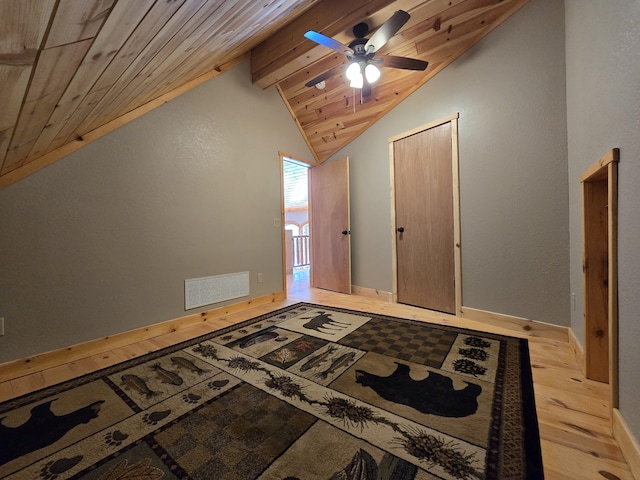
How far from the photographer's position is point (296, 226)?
10969 millimetres

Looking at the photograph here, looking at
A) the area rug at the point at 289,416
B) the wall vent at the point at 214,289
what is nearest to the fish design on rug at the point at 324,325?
the area rug at the point at 289,416

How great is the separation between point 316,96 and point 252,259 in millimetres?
2411

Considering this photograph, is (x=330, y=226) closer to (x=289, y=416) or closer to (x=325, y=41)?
(x=325, y=41)

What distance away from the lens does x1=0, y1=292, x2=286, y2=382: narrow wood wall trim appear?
1812 millimetres

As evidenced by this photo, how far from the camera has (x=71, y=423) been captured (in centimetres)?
130

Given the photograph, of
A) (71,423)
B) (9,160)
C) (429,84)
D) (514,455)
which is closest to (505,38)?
(429,84)

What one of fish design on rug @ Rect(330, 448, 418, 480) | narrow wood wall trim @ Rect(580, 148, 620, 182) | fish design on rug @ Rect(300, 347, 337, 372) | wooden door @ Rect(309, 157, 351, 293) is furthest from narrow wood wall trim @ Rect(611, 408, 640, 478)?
wooden door @ Rect(309, 157, 351, 293)

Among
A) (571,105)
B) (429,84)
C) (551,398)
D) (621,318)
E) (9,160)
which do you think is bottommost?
(551,398)

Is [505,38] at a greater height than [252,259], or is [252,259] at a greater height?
[505,38]

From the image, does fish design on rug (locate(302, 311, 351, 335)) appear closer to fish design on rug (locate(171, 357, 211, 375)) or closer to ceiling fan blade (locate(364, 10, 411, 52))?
fish design on rug (locate(171, 357, 211, 375))

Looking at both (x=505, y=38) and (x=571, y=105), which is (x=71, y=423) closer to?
(x=571, y=105)

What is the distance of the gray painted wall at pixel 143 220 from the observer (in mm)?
1884

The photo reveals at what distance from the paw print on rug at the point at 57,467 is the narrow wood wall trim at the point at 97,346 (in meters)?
1.23

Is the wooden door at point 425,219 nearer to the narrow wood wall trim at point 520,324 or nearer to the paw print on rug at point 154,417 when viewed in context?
the narrow wood wall trim at point 520,324
